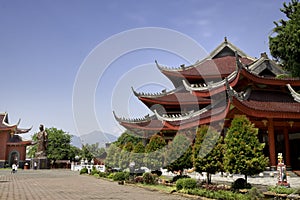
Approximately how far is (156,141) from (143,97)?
33.2 feet

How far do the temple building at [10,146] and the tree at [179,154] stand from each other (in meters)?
41.4

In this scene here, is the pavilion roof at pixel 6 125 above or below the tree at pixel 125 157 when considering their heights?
above

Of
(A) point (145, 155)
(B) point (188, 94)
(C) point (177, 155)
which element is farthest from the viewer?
(B) point (188, 94)

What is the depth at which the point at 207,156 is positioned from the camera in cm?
1477

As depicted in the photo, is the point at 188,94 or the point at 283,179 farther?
the point at 188,94

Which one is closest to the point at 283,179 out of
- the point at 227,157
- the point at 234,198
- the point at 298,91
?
the point at 227,157

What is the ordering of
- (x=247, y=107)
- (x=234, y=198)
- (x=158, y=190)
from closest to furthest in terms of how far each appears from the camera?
(x=234, y=198) < (x=158, y=190) < (x=247, y=107)

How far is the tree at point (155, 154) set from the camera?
19016mm

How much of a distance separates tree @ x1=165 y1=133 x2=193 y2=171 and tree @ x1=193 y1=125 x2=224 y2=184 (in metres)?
2.11

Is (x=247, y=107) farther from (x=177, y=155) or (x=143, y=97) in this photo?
(x=143, y=97)

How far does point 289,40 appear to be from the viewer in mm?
13305

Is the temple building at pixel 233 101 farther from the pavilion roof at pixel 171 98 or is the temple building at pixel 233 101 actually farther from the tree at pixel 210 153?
the tree at pixel 210 153

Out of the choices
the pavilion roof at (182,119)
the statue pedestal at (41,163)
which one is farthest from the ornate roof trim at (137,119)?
the statue pedestal at (41,163)

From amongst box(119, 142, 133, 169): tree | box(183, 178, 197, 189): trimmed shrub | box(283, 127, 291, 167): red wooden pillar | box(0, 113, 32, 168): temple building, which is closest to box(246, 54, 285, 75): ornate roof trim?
box(283, 127, 291, 167): red wooden pillar
